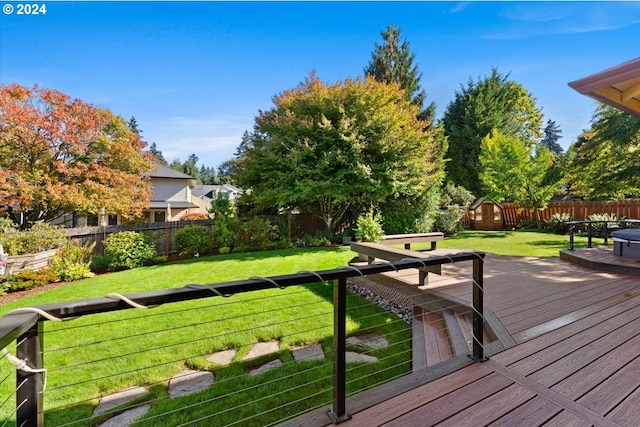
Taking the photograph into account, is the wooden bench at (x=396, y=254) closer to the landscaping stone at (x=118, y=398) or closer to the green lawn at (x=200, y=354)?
the green lawn at (x=200, y=354)

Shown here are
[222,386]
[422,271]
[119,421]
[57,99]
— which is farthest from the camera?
[57,99]

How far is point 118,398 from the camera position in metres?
2.75

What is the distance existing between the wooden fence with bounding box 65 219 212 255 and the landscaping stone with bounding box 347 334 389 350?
7686mm

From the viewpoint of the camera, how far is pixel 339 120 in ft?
36.1

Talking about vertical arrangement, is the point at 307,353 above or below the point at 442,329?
below

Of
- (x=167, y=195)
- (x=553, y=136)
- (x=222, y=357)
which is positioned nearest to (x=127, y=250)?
(x=222, y=357)

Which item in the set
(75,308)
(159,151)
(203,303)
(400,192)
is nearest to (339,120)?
(400,192)

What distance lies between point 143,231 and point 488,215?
635 inches

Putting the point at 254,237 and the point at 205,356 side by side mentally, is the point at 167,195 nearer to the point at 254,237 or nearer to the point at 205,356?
the point at 254,237

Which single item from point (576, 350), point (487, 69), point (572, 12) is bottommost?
point (576, 350)

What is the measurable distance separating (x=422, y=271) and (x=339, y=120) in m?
7.84

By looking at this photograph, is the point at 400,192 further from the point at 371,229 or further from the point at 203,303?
the point at 203,303

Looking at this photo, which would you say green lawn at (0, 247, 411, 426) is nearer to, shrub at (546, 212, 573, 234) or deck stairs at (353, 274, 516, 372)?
deck stairs at (353, 274, 516, 372)

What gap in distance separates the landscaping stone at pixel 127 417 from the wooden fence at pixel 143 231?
7.51 metres
